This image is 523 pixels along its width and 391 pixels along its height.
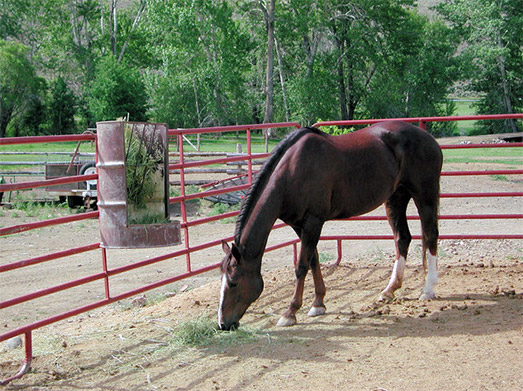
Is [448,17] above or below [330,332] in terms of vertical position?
above

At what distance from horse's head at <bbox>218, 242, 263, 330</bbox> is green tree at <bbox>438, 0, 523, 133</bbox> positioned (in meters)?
33.5

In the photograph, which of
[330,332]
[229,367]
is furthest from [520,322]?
[229,367]

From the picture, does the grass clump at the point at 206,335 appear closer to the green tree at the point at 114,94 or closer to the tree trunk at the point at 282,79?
the green tree at the point at 114,94

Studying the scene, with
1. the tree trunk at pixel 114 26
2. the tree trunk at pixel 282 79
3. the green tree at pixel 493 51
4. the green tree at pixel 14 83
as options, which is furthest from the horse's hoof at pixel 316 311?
the tree trunk at pixel 114 26

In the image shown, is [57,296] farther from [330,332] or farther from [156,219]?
[330,332]

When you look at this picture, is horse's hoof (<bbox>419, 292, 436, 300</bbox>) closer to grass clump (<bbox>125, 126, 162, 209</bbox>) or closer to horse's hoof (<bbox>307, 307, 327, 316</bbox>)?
horse's hoof (<bbox>307, 307, 327, 316</bbox>)

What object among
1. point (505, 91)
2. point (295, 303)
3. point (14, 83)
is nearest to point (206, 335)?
point (295, 303)

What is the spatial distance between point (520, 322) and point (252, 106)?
3698 centimetres

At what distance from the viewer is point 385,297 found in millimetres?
5711

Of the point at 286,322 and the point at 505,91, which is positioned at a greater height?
the point at 505,91

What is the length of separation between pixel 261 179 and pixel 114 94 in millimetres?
32516

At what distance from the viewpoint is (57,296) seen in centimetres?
705

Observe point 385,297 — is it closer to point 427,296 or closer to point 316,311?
point 427,296

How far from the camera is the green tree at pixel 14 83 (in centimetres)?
3703
